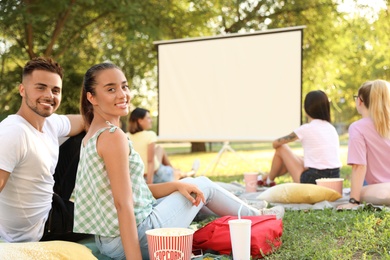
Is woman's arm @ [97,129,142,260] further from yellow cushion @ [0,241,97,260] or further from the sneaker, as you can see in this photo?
the sneaker

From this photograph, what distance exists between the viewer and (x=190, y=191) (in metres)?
2.90

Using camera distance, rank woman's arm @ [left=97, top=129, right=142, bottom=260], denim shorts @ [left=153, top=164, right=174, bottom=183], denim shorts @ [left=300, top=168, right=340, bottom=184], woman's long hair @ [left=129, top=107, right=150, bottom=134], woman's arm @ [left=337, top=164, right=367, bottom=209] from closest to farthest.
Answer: woman's arm @ [left=97, top=129, right=142, bottom=260] < woman's arm @ [left=337, top=164, right=367, bottom=209] < denim shorts @ [left=300, top=168, right=340, bottom=184] < woman's long hair @ [left=129, top=107, right=150, bottom=134] < denim shorts @ [left=153, top=164, right=174, bottom=183]

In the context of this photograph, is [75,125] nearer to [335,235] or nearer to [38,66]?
[38,66]

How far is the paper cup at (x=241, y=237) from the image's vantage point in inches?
106

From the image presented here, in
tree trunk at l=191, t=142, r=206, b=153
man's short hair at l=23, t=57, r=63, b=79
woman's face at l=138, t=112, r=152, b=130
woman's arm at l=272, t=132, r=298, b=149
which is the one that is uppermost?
man's short hair at l=23, t=57, r=63, b=79

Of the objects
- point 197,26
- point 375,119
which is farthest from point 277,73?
point 197,26

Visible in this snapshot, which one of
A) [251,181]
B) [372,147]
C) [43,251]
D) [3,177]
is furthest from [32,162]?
[251,181]

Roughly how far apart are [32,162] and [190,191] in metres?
0.81

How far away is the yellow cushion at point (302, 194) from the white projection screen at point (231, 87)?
3430 mm

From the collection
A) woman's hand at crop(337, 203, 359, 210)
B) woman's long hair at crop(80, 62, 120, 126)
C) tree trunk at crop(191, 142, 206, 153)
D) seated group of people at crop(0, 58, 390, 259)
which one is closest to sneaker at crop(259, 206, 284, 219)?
seated group of people at crop(0, 58, 390, 259)

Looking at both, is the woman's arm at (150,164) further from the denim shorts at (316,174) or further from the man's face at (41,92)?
the man's face at (41,92)

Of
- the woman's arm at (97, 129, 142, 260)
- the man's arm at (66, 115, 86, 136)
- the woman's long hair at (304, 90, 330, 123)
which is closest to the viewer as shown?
the woman's arm at (97, 129, 142, 260)

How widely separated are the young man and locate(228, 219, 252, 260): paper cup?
1.02 metres

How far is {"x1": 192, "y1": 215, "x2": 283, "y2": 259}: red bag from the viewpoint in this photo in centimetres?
299
